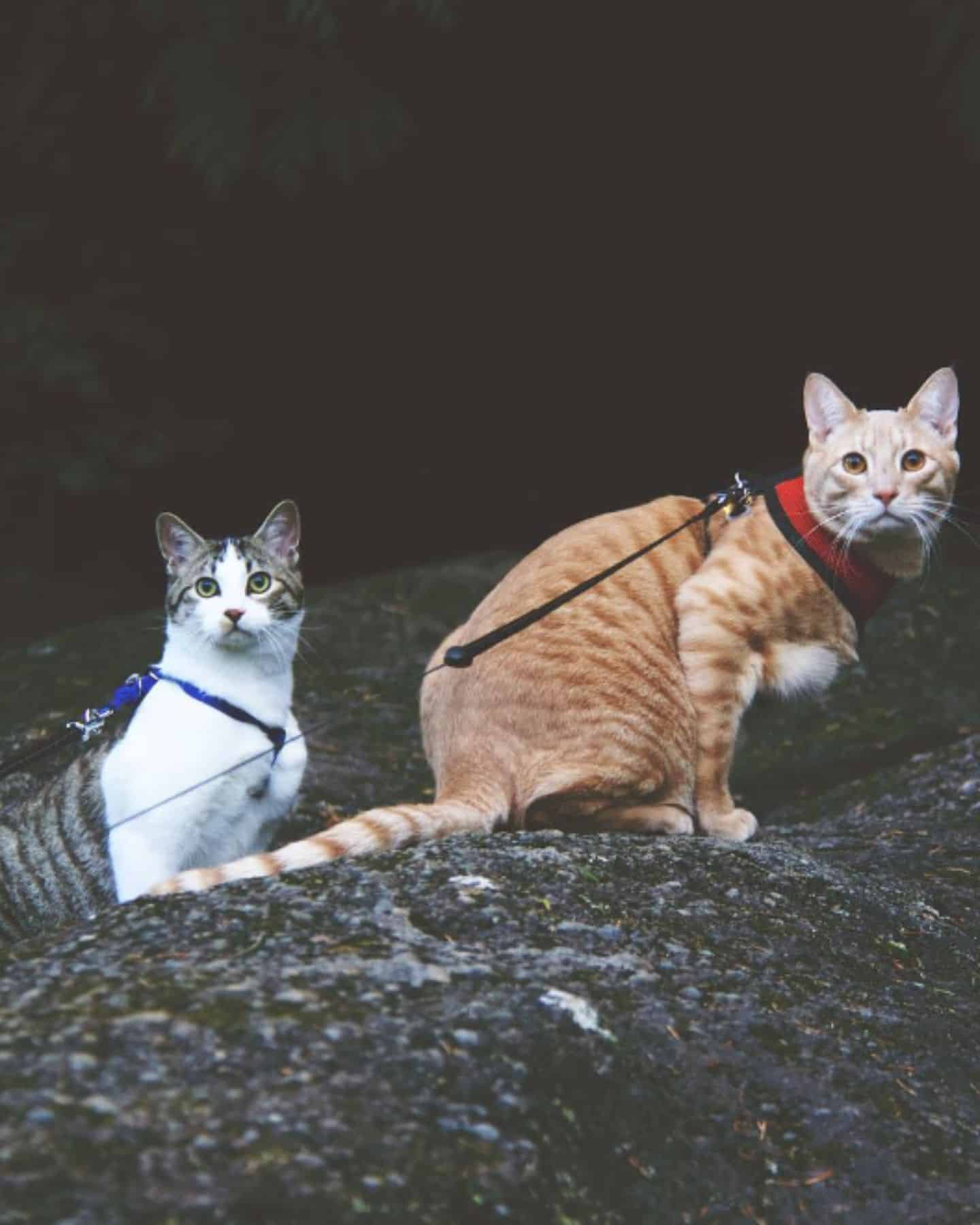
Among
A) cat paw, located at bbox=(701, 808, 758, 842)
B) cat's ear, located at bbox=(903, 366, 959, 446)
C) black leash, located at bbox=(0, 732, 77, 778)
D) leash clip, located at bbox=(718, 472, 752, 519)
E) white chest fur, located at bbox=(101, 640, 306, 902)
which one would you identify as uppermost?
cat's ear, located at bbox=(903, 366, 959, 446)

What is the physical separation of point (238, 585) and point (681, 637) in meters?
1.12

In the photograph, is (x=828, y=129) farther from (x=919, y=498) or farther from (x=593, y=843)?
(x=593, y=843)

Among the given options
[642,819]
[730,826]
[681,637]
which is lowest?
[730,826]

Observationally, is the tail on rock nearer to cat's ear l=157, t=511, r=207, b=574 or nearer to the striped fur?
the striped fur

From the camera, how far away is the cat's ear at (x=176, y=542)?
3.62m

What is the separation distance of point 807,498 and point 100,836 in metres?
1.99

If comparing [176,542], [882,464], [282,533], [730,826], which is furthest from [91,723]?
[882,464]

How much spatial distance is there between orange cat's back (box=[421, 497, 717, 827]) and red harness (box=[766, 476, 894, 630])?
0.93 feet

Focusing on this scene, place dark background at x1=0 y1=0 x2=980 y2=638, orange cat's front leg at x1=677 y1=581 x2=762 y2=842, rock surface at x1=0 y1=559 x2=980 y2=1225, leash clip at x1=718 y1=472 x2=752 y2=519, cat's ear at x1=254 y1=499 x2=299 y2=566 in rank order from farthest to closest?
dark background at x1=0 y1=0 x2=980 y2=638
leash clip at x1=718 y1=472 x2=752 y2=519
cat's ear at x1=254 y1=499 x2=299 y2=566
orange cat's front leg at x1=677 y1=581 x2=762 y2=842
rock surface at x1=0 y1=559 x2=980 y2=1225

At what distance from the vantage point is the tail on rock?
260 cm

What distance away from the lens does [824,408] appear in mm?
3846

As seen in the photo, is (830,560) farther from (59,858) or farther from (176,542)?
(59,858)

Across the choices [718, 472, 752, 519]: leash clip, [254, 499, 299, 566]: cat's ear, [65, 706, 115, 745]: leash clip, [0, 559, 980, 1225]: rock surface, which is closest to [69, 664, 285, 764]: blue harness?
[65, 706, 115, 745]: leash clip

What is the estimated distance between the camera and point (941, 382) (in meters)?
3.80
